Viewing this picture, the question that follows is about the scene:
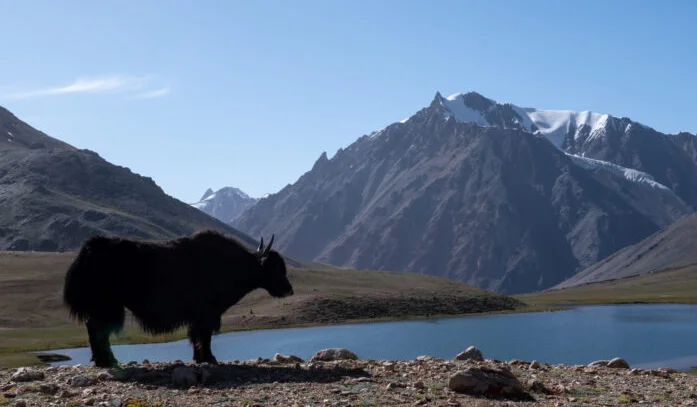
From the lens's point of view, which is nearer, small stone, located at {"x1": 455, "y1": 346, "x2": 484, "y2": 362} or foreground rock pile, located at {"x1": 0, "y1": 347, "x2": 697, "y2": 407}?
foreground rock pile, located at {"x1": 0, "y1": 347, "x2": 697, "y2": 407}

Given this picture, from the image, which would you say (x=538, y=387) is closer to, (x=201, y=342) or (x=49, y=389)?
(x=201, y=342)

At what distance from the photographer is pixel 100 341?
17.8m

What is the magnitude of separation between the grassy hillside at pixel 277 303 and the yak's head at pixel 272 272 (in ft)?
156

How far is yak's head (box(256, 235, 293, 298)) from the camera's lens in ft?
68.0

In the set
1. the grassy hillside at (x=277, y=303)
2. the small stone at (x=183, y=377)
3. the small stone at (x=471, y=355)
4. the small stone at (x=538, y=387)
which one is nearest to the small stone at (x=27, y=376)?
the small stone at (x=183, y=377)

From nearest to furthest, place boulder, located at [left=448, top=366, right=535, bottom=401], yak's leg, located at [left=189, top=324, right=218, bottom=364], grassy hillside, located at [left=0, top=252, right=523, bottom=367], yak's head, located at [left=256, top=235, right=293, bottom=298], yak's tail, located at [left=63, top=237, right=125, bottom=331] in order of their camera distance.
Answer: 1. boulder, located at [left=448, top=366, right=535, bottom=401]
2. yak's tail, located at [left=63, top=237, right=125, bottom=331]
3. yak's leg, located at [left=189, top=324, right=218, bottom=364]
4. yak's head, located at [left=256, top=235, right=293, bottom=298]
5. grassy hillside, located at [left=0, top=252, right=523, bottom=367]

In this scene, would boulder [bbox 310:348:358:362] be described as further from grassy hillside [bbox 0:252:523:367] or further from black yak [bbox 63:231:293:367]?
grassy hillside [bbox 0:252:523:367]

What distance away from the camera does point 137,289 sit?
59.6 ft

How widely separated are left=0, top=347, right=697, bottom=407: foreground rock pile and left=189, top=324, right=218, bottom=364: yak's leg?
95 cm

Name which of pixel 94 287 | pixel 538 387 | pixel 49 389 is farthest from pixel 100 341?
pixel 538 387

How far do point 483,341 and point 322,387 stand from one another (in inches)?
2273

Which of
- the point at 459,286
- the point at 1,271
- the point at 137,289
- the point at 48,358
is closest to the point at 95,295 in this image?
the point at 137,289

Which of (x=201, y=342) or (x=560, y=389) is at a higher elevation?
(x=201, y=342)

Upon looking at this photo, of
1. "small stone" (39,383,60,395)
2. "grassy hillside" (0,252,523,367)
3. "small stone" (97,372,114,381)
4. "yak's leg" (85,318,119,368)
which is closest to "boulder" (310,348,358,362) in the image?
"yak's leg" (85,318,119,368)
